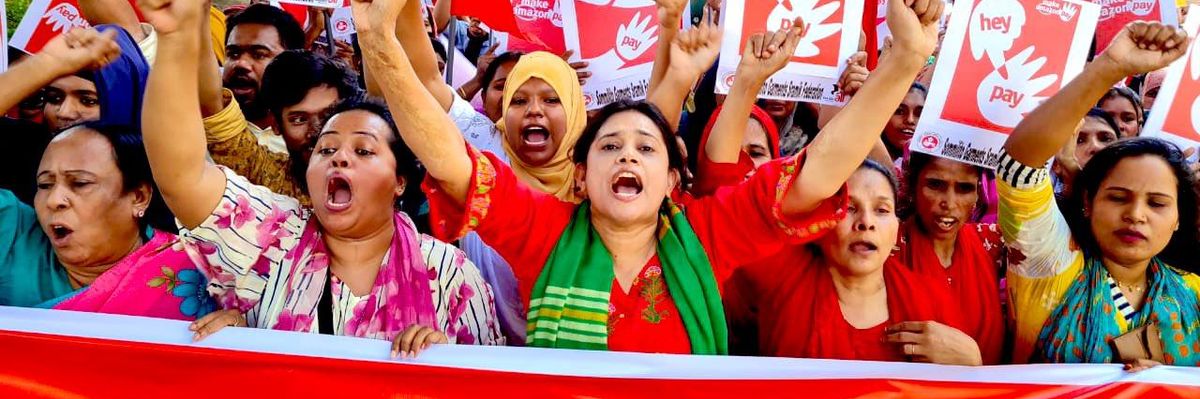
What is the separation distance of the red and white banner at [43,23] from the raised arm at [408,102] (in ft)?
6.82

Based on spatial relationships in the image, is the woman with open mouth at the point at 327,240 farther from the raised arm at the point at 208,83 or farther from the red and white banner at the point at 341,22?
the red and white banner at the point at 341,22

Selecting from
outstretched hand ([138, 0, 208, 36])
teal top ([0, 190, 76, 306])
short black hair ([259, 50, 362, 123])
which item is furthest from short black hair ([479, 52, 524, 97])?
outstretched hand ([138, 0, 208, 36])

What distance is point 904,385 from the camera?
91.6 inches

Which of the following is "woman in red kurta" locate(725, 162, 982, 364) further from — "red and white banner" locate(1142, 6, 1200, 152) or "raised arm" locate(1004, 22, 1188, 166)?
"red and white banner" locate(1142, 6, 1200, 152)

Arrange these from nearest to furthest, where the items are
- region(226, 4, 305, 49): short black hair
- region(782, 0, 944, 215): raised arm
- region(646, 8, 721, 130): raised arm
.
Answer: region(782, 0, 944, 215): raised arm, region(646, 8, 721, 130): raised arm, region(226, 4, 305, 49): short black hair

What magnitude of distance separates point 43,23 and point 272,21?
0.84 meters

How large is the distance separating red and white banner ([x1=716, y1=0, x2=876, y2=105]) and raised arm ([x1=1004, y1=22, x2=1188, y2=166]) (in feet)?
2.50

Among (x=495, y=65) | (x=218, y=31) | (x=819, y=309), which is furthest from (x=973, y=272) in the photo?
(x=218, y=31)

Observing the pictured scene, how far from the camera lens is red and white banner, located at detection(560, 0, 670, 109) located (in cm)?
366

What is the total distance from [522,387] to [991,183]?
6.86 ft

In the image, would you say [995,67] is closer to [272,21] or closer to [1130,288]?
[1130,288]

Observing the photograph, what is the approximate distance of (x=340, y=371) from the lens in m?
2.29

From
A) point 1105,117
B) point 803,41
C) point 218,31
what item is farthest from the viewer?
point 218,31

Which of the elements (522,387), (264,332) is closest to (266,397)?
(264,332)
